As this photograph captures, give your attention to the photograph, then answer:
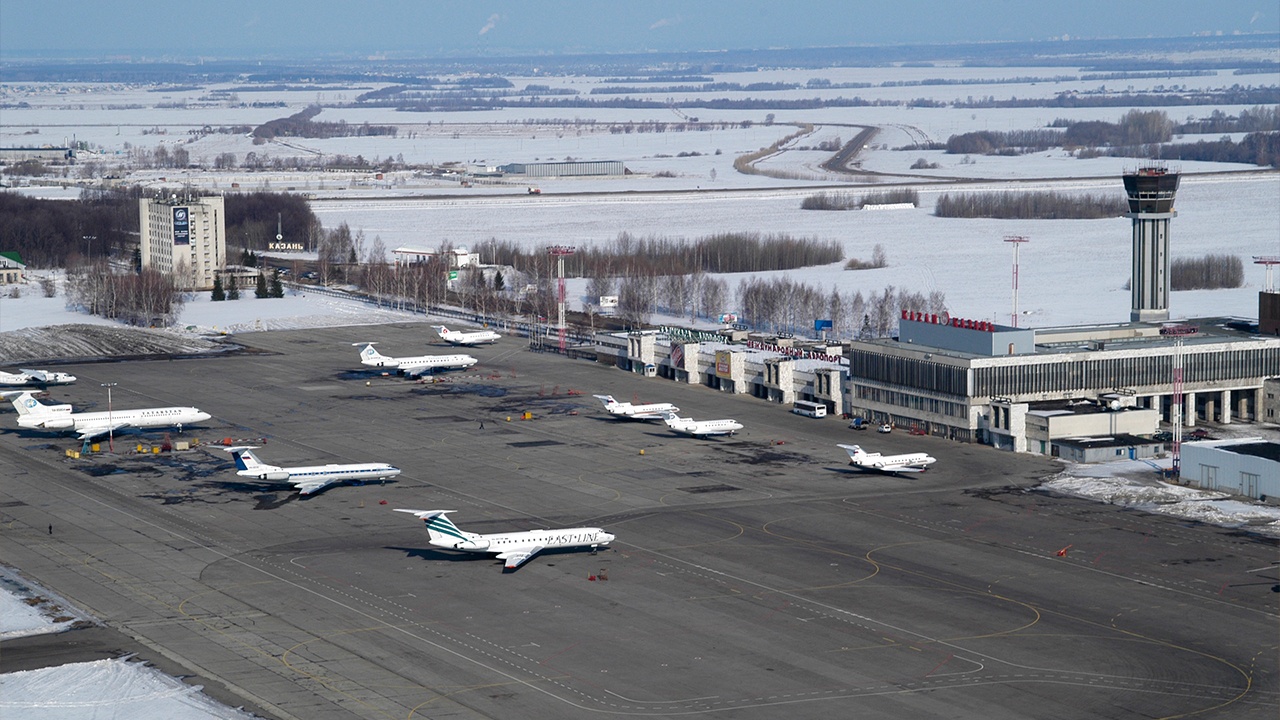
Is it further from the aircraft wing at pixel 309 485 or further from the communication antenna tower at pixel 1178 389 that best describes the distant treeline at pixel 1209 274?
the aircraft wing at pixel 309 485

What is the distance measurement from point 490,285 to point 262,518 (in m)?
107

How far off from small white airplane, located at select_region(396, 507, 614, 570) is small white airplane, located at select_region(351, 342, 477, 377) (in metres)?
60.0

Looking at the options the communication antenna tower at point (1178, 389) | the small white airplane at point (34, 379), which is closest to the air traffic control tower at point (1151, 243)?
the communication antenna tower at point (1178, 389)

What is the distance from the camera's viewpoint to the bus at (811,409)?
404 ft

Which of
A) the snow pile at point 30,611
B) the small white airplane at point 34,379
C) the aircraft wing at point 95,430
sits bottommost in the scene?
the snow pile at point 30,611

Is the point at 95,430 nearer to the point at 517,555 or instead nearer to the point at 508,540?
the point at 508,540

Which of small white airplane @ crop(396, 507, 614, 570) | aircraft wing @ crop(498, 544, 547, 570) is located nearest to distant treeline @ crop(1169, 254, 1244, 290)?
small white airplane @ crop(396, 507, 614, 570)

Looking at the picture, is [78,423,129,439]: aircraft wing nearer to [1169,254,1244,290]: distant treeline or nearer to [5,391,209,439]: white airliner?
[5,391,209,439]: white airliner

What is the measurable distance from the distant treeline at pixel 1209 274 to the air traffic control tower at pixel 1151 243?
2221 inches

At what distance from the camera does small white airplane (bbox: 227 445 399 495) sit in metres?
95.9

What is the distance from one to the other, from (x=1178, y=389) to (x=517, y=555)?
4527 centimetres

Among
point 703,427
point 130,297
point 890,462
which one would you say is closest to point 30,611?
point 890,462

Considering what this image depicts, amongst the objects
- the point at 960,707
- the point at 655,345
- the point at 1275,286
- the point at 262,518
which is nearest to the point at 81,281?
the point at 655,345

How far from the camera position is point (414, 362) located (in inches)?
5571
